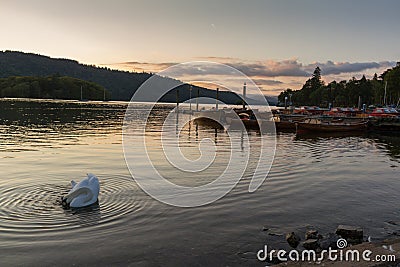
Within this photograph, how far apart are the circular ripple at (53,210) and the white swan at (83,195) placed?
22 cm

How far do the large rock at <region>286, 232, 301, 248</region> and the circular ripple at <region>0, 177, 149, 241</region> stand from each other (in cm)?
444

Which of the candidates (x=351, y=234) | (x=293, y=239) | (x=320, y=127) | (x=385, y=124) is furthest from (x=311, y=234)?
(x=385, y=124)

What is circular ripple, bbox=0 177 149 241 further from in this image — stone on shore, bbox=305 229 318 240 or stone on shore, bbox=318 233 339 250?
stone on shore, bbox=318 233 339 250

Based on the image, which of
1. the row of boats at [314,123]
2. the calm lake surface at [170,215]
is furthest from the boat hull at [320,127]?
the calm lake surface at [170,215]

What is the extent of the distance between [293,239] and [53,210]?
6.95 m

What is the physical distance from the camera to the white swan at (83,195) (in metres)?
11.9

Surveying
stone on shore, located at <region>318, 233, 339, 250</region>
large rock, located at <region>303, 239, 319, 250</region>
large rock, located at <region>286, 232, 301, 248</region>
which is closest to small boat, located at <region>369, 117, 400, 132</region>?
stone on shore, located at <region>318, 233, 339, 250</region>

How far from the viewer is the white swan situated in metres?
11.9

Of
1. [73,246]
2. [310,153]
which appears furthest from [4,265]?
[310,153]

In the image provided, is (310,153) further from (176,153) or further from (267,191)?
(267,191)

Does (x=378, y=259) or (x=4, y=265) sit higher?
(x=378, y=259)

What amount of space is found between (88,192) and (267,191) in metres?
6.72

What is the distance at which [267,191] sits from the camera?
1488 centimetres

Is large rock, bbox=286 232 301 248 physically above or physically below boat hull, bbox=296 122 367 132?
below
